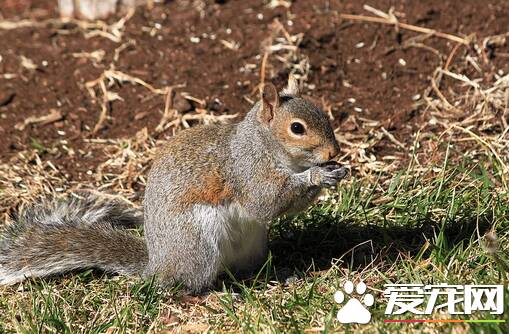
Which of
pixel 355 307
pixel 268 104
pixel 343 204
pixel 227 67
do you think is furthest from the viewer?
pixel 227 67

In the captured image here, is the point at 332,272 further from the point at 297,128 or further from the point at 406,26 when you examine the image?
the point at 406,26

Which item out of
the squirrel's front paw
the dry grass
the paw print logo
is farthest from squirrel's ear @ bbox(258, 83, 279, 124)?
the paw print logo

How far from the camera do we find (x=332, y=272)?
3662 mm

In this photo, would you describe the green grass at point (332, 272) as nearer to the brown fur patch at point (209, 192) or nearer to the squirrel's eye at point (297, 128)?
the brown fur patch at point (209, 192)

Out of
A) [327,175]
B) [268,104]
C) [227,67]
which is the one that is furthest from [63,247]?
[227,67]

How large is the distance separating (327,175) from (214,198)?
0.47 metres

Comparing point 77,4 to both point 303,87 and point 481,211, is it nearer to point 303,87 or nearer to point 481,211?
point 303,87

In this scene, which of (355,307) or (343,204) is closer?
(355,307)

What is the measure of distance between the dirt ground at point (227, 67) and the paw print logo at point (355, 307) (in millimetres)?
1380

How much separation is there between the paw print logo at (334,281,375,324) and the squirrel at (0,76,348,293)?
43 cm

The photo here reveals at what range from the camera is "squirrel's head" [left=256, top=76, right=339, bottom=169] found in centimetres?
337

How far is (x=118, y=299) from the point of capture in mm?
3633

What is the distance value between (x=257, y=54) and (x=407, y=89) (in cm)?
97

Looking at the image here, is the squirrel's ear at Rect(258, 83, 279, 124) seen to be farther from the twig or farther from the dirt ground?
the twig
